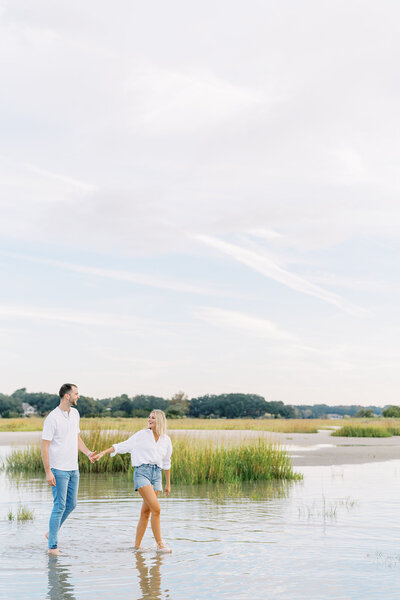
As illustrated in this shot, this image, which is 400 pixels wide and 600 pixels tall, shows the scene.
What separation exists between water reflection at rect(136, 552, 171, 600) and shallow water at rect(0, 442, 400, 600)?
0.02 m

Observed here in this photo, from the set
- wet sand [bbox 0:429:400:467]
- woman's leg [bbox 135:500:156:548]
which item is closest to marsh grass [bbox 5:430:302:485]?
wet sand [bbox 0:429:400:467]

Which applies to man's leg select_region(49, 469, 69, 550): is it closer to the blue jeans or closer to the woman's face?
the blue jeans

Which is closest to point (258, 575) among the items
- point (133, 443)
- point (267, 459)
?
point (133, 443)

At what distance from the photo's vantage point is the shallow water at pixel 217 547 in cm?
881

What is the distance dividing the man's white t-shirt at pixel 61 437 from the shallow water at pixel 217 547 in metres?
1.36

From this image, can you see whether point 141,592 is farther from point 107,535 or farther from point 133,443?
point 107,535

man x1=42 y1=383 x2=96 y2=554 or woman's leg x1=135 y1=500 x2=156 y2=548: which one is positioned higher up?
man x1=42 y1=383 x2=96 y2=554

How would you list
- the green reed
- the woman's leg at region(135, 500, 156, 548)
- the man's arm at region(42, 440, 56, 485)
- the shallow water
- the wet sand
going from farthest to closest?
1. the green reed
2. the wet sand
3. the woman's leg at region(135, 500, 156, 548)
4. the man's arm at region(42, 440, 56, 485)
5. the shallow water

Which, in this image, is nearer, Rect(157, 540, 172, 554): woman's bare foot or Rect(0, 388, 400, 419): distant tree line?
Rect(157, 540, 172, 554): woman's bare foot

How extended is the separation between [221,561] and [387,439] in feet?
120

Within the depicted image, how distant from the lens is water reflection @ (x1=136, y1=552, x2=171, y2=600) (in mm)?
8461

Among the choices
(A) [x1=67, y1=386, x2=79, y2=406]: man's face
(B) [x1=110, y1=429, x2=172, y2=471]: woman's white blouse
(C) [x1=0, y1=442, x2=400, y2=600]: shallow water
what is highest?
(A) [x1=67, y1=386, x2=79, y2=406]: man's face

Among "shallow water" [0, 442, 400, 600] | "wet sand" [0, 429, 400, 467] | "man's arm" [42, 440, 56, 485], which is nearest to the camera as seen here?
"shallow water" [0, 442, 400, 600]

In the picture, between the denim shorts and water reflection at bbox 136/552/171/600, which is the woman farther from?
water reflection at bbox 136/552/171/600
